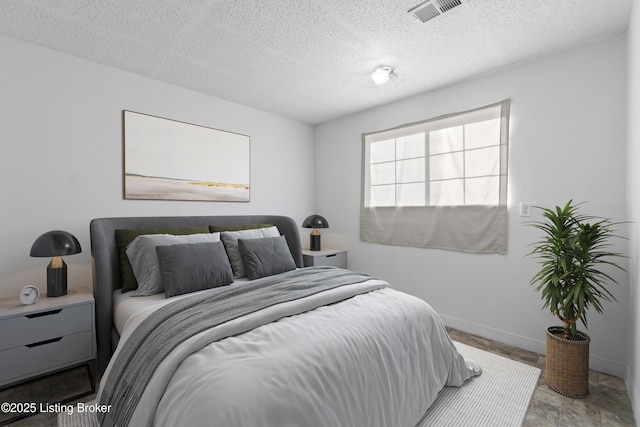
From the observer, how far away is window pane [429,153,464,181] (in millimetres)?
3044

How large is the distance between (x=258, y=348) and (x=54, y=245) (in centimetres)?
172

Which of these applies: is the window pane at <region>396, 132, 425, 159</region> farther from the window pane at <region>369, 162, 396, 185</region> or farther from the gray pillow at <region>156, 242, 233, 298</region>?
the gray pillow at <region>156, 242, 233, 298</region>

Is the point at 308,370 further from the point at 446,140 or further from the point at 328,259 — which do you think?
the point at 446,140

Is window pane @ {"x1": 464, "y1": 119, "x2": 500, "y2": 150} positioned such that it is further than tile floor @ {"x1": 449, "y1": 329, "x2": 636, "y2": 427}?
Yes

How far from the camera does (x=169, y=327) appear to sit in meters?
1.47

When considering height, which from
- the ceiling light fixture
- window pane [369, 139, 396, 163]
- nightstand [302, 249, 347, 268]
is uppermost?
the ceiling light fixture

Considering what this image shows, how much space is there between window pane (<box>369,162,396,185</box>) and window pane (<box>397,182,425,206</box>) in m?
0.16

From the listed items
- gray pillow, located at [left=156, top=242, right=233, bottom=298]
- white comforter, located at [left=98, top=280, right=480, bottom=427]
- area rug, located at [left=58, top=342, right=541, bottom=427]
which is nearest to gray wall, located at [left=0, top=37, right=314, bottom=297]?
gray pillow, located at [left=156, top=242, right=233, bottom=298]

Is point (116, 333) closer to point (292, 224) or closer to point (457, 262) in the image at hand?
point (292, 224)

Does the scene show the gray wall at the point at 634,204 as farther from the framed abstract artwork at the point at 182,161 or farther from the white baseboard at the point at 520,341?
→ the framed abstract artwork at the point at 182,161

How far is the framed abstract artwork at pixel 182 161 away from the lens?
2.77 m

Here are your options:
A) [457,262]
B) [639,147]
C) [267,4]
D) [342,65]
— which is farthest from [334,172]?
[639,147]

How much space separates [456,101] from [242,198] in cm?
253

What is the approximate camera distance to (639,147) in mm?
1668
